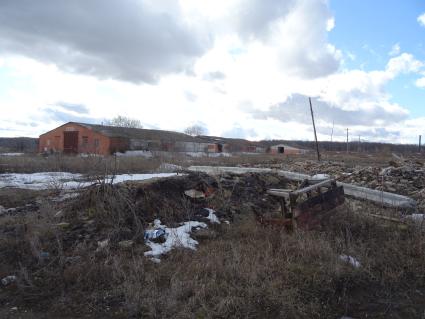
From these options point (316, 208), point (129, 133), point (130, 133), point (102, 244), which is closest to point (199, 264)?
point (102, 244)

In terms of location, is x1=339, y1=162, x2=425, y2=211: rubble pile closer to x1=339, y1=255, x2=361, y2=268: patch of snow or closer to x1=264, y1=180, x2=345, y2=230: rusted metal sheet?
x1=264, y1=180, x2=345, y2=230: rusted metal sheet

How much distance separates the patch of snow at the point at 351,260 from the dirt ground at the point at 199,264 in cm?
5

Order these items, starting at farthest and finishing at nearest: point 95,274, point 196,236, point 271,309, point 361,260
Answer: point 196,236 < point 361,260 < point 95,274 < point 271,309

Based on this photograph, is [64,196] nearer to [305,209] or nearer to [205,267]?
[205,267]

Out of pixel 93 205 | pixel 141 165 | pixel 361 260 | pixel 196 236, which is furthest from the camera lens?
pixel 141 165

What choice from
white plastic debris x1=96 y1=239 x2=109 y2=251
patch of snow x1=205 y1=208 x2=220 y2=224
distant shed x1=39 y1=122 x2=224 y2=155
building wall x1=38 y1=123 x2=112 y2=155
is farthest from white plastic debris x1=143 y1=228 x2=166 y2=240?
building wall x1=38 y1=123 x2=112 y2=155

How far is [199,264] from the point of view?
4.77m

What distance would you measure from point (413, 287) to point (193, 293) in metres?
2.74

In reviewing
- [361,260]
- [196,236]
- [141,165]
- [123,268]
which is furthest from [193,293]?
[141,165]

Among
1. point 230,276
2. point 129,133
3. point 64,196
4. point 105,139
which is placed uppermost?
point 129,133

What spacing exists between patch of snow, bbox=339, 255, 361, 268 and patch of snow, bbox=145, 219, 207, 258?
2.13 m

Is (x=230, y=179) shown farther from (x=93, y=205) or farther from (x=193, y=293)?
(x=193, y=293)

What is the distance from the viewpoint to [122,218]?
633 cm

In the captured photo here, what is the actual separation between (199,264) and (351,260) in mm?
2057
